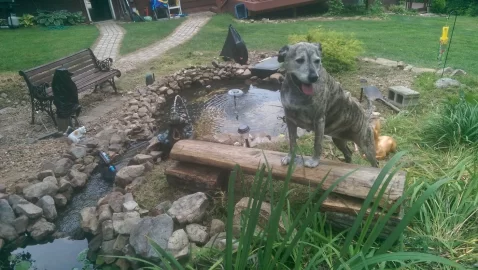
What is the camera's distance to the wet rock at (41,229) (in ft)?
13.5

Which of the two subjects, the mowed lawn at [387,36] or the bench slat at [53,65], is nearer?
the bench slat at [53,65]

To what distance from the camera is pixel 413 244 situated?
2830 millimetres

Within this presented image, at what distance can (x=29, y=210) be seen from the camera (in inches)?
165

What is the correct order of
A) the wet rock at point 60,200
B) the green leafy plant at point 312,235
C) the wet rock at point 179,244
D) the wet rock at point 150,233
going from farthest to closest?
the wet rock at point 60,200 < the wet rock at point 150,233 < the wet rock at point 179,244 < the green leafy plant at point 312,235

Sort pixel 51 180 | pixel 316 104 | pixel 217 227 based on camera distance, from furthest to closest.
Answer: pixel 51 180, pixel 217 227, pixel 316 104

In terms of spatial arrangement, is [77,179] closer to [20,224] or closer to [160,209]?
[20,224]

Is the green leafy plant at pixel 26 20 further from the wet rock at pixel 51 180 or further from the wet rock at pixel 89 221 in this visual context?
the wet rock at pixel 89 221

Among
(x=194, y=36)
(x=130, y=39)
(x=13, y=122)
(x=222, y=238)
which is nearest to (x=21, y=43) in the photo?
(x=130, y=39)

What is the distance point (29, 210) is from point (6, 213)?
25 cm

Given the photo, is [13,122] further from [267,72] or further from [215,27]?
[215,27]

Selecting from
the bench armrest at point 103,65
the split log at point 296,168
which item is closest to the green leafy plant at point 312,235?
the split log at point 296,168

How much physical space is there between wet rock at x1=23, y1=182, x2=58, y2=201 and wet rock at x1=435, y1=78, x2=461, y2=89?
21.7ft

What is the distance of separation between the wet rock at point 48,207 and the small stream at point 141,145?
0.10m

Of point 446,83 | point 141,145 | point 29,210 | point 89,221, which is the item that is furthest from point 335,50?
point 29,210
